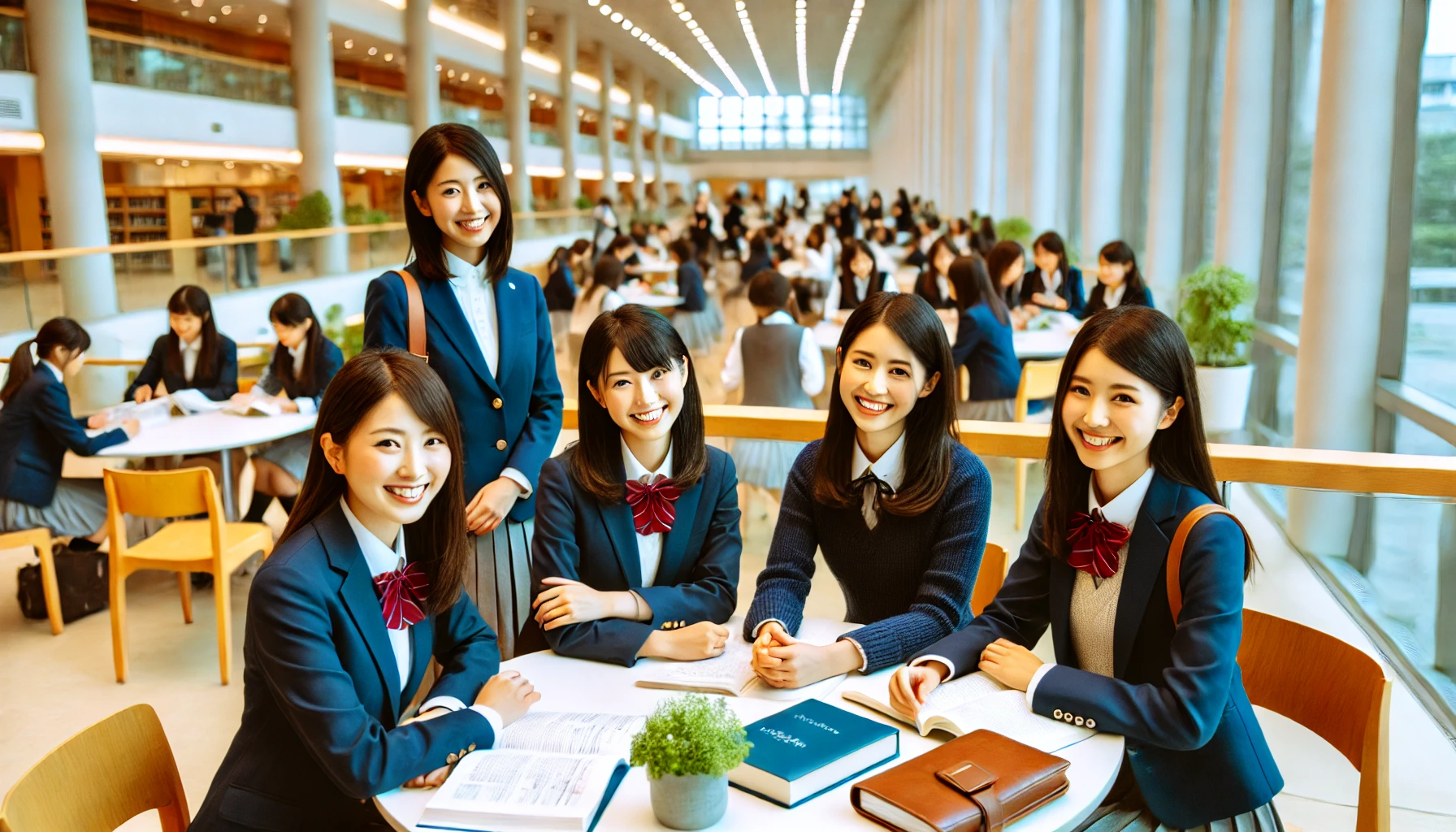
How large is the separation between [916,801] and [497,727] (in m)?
0.64

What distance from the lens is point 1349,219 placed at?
14.0 feet

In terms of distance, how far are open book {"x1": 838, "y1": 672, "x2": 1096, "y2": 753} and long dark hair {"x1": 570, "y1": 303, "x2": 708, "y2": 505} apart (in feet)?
1.91

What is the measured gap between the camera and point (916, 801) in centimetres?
137

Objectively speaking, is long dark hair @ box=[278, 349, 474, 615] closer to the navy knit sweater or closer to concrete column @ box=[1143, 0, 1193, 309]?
the navy knit sweater

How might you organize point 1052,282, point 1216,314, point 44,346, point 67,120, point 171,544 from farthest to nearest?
1. point 67,120
2. point 1052,282
3. point 1216,314
4. point 44,346
5. point 171,544

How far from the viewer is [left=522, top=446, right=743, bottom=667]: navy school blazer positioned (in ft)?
6.98

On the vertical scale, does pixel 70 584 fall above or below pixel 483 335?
below

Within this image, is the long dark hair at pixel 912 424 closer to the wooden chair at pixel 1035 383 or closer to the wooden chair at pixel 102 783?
the wooden chair at pixel 102 783

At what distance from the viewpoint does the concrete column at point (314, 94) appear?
16.2 metres

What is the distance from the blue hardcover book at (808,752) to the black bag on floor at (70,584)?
3.64 m

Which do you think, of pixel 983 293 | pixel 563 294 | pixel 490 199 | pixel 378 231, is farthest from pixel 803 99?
pixel 490 199

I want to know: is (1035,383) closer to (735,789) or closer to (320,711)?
(735,789)

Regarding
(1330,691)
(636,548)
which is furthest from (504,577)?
(1330,691)

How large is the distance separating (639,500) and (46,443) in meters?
3.05
